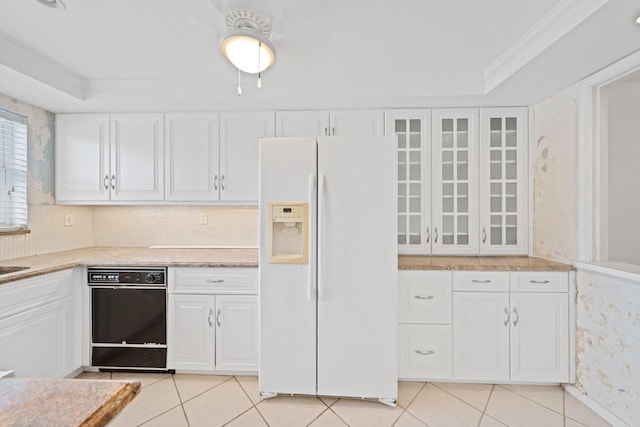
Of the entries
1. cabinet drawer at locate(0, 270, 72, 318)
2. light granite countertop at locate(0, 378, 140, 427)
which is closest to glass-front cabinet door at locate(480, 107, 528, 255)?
light granite countertop at locate(0, 378, 140, 427)

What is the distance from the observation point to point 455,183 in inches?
107

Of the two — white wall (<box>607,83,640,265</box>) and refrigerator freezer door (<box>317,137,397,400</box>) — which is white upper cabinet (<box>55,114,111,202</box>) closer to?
refrigerator freezer door (<box>317,137,397,400</box>)

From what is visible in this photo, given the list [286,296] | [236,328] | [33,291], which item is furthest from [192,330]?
[33,291]

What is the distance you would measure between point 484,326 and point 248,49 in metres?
2.33

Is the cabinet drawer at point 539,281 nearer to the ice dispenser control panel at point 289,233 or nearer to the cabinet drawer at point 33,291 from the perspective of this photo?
the ice dispenser control panel at point 289,233

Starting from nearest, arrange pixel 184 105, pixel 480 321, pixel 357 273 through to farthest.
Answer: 1. pixel 357 273
2. pixel 480 321
3. pixel 184 105

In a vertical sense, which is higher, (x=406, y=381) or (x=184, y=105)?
(x=184, y=105)

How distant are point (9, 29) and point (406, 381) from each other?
3401mm

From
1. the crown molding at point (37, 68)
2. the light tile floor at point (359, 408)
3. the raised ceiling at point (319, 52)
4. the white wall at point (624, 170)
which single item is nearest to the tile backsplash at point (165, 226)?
the raised ceiling at point (319, 52)

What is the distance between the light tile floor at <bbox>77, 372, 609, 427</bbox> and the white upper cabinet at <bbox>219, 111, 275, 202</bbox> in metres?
1.49

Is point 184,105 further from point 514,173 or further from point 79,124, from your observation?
point 514,173

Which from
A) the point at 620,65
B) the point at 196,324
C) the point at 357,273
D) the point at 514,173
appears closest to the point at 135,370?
the point at 196,324

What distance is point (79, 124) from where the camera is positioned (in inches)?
112

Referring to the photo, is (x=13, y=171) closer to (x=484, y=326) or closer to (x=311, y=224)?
(x=311, y=224)
